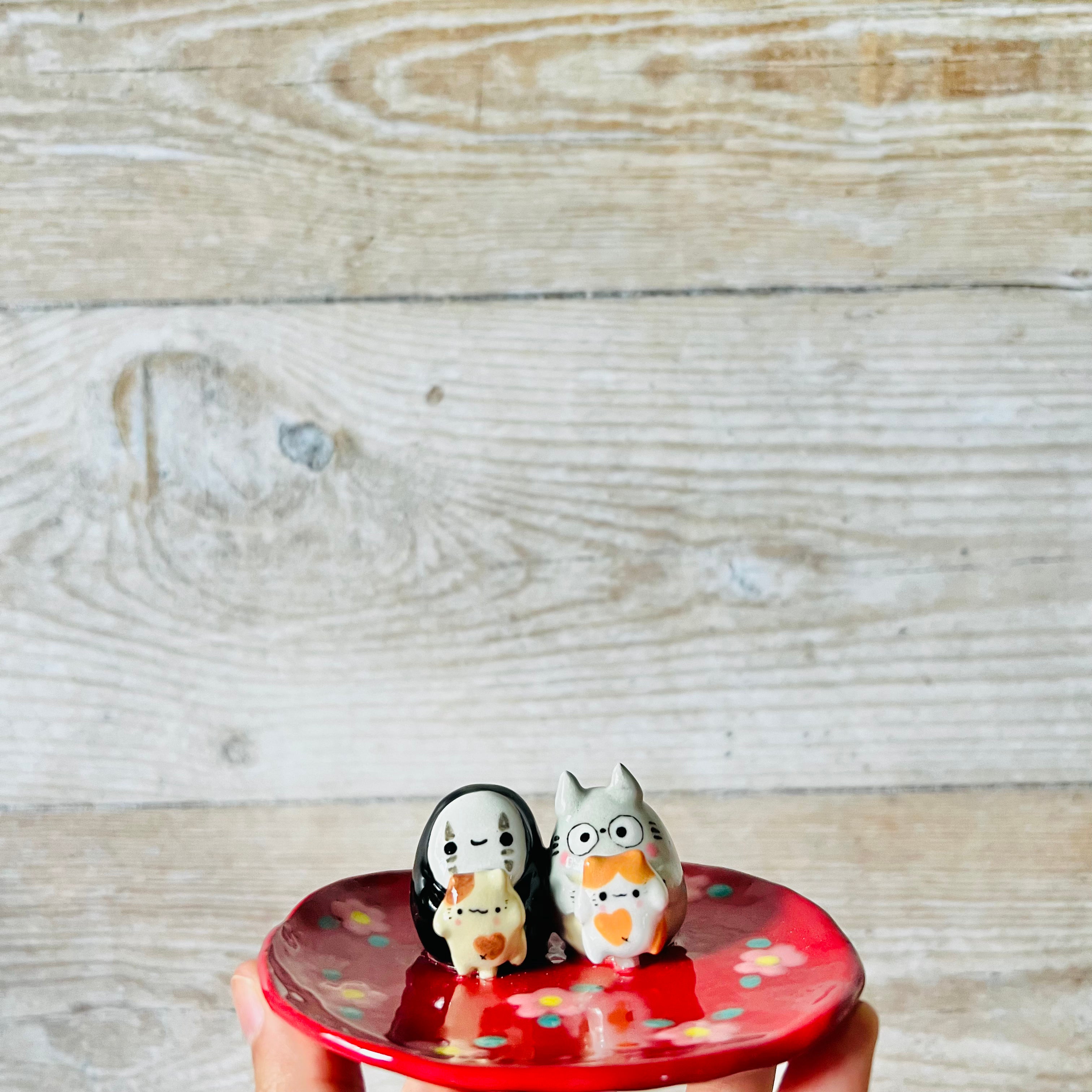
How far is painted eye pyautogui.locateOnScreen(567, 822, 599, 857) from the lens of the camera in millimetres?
542

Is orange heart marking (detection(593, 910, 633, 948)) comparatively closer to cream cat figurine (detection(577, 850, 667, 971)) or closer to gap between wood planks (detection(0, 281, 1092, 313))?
cream cat figurine (detection(577, 850, 667, 971))

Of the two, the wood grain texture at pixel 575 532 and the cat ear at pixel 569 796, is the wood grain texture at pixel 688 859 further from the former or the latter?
the cat ear at pixel 569 796

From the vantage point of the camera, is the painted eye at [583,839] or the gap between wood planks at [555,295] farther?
the gap between wood planks at [555,295]

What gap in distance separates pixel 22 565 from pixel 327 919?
1.27 feet

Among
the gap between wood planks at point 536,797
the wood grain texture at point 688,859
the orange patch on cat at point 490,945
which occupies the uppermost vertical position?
the orange patch on cat at point 490,945

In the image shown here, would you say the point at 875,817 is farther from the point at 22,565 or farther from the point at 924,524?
the point at 22,565

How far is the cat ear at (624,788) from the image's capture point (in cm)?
55

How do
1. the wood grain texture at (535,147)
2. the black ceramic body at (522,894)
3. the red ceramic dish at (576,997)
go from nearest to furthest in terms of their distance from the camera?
the red ceramic dish at (576,997) → the black ceramic body at (522,894) → the wood grain texture at (535,147)

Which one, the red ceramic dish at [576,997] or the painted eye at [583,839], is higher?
the painted eye at [583,839]

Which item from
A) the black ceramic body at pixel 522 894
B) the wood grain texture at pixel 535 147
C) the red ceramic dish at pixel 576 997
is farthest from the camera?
the wood grain texture at pixel 535 147

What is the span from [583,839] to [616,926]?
4 centimetres

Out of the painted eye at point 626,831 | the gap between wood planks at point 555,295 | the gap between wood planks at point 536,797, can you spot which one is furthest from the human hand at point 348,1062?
the gap between wood planks at point 555,295

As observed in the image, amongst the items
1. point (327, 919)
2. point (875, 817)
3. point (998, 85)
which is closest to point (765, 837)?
point (875, 817)

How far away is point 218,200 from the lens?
0.78 meters
